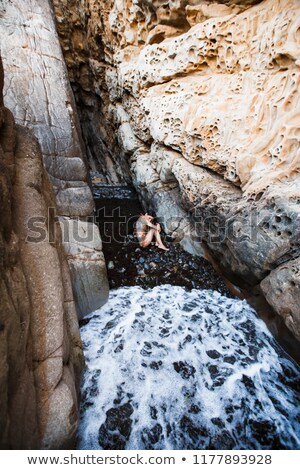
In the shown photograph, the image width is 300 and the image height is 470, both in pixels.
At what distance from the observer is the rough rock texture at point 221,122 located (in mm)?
3457

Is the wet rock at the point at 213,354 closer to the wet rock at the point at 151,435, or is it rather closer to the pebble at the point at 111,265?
the wet rock at the point at 151,435

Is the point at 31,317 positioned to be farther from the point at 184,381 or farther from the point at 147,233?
the point at 147,233

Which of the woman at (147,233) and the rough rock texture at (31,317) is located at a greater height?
the woman at (147,233)

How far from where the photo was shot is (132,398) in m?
2.67

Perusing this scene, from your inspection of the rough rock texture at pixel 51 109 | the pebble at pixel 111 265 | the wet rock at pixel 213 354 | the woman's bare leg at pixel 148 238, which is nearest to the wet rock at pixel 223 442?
the wet rock at pixel 213 354

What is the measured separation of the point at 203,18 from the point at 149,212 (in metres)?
5.16

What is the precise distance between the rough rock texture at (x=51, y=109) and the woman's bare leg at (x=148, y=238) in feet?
6.48

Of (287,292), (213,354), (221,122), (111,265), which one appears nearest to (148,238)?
(111,265)

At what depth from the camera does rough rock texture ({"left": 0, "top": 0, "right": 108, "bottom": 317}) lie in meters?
3.95

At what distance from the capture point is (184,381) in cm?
291

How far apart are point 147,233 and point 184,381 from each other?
3918mm

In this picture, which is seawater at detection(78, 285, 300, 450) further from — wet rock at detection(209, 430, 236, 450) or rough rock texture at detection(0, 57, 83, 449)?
rough rock texture at detection(0, 57, 83, 449)

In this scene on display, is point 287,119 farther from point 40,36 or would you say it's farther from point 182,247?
point 40,36
